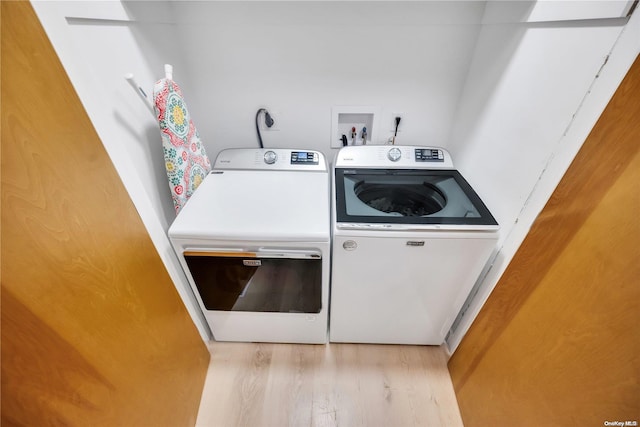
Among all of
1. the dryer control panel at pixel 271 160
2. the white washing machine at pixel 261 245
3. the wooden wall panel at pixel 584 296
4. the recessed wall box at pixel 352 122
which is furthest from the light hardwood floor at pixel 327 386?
the recessed wall box at pixel 352 122

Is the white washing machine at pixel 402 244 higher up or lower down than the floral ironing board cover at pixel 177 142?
lower down

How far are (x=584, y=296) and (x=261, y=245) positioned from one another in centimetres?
93

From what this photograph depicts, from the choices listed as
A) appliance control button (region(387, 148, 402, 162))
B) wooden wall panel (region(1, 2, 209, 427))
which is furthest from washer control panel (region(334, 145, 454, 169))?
wooden wall panel (region(1, 2, 209, 427))

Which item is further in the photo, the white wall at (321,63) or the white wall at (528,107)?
the white wall at (321,63)

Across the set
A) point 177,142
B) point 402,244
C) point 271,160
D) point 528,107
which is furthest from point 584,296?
point 177,142

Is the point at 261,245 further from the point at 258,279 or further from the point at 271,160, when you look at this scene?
the point at 271,160

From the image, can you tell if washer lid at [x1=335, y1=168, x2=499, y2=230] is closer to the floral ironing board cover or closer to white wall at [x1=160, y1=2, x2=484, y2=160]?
white wall at [x1=160, y1=2, x2=484, y2=160]

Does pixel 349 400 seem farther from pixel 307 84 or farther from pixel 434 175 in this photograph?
pixel 307 84

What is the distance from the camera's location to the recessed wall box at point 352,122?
1.42 metres

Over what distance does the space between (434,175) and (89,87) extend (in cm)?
133

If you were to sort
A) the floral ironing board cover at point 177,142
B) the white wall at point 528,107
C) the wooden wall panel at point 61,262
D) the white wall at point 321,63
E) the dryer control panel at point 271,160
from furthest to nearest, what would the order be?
the dryer control panel at point 271,160
the white wall at point 321,63
the floral ironing board cover at point 177,142
the white wall at point 528,107
the wooden wall panel at point 61,262

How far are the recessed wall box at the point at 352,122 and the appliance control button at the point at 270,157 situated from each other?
369 mm

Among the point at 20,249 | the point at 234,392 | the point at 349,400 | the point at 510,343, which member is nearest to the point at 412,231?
the point at 510,343

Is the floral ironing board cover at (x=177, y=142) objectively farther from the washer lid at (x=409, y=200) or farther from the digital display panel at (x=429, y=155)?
the digital display panel at (x=429, y=155)
